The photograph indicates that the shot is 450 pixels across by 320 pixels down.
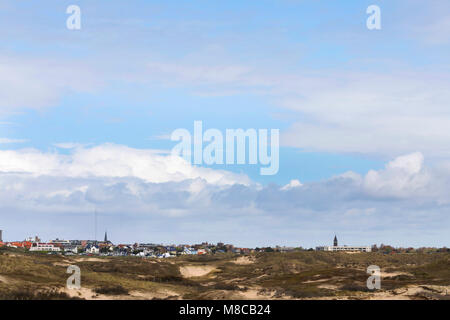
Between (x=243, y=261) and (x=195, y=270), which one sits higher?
(x=243, y=261)

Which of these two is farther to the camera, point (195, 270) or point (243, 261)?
point (243, 261)

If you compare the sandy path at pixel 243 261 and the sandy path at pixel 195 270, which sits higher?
the sandy path at pixel 243 261

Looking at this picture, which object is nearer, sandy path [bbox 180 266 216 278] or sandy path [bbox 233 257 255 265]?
sandy path [bbox 180 266 216 278]

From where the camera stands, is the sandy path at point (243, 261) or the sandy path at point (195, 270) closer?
the sandy path at point (195, 270)

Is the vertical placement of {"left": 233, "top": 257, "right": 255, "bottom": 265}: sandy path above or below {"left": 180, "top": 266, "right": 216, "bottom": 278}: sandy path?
above
